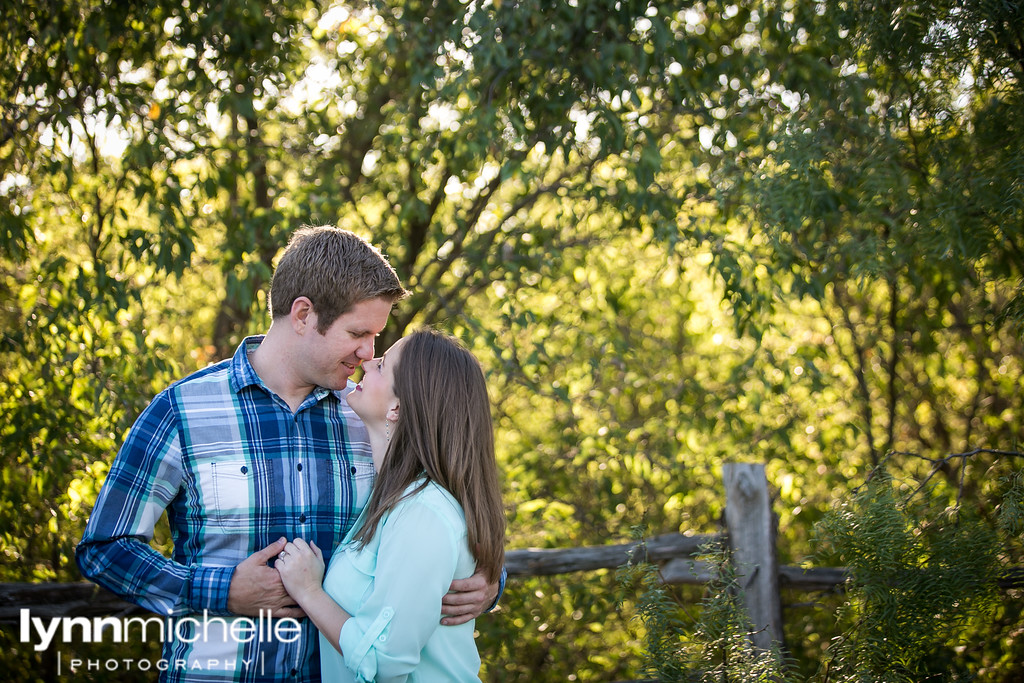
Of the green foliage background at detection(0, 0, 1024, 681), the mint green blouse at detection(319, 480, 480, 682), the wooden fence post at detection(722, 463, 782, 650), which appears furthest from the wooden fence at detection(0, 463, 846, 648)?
the mint green blouse at detection(319, 480, 480, 682)

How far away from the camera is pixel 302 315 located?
210 centimetres

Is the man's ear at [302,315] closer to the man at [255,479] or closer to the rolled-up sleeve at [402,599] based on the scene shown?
the man at [255,479]

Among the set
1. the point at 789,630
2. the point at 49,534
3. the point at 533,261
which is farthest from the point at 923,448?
the point at 49,534

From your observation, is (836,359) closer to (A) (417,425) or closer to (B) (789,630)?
(B) (789,630)

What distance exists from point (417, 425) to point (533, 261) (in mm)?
2298

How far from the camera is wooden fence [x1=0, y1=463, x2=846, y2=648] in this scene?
2900mm

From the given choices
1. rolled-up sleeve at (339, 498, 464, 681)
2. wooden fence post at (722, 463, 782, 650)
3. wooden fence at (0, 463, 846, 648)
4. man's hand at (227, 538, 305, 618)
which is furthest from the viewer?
wooden fence post at (722, 463, 782, 650)

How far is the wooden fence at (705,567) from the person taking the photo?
2900 millimetres

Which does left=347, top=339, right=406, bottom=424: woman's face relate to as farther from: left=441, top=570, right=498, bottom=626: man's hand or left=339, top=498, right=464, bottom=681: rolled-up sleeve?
left=441, top=570, right=498, bottom=626: man's hand

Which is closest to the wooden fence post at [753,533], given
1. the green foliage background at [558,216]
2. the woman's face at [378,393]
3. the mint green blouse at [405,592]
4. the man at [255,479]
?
the green foliage background at [558,216]

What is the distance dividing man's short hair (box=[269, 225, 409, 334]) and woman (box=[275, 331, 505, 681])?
20 centimetres

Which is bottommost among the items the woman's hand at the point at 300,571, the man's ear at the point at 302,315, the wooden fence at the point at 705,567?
the wooden fence at the point at 705,567

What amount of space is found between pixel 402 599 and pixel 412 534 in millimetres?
137

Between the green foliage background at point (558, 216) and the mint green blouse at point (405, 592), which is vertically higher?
the green foliage background at point (558, 216)
